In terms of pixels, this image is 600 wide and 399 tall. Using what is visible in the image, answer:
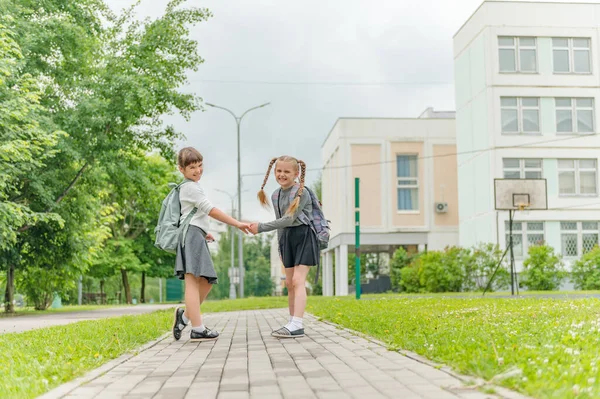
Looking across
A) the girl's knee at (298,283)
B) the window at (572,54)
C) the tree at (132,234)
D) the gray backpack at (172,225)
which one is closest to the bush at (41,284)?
the tree at (132,234)

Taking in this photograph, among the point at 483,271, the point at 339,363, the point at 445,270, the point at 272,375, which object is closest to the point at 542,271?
the point at 483,271

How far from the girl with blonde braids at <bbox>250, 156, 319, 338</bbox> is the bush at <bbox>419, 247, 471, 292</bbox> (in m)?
25.9

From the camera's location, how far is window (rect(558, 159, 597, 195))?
39.9 m

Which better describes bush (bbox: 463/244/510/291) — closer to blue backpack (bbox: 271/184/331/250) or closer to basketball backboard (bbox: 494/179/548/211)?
basketball backboard (bbox: 494/179/548/211)

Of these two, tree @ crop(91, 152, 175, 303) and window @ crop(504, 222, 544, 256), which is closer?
window @ crop(504, 222, 544, 256)

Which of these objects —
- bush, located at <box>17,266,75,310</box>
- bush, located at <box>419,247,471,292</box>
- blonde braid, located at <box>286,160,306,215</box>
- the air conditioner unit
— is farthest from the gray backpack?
the air conditioner unit

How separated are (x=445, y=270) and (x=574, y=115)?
11721 mm

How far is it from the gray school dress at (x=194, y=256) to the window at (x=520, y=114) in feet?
109

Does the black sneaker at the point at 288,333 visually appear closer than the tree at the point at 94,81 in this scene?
Yes

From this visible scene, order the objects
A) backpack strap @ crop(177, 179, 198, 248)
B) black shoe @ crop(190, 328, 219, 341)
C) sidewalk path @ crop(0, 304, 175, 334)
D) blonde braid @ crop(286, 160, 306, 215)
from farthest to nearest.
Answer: sidewalk path @ crop(0, 304, 175, 334) → black shoe @ crop(190, 328, 219, 341) → backpack strap @ crop(177, 179, 198, 248) → blonde braid @ crop(286, 160, 306, 215)

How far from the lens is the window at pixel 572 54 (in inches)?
1600

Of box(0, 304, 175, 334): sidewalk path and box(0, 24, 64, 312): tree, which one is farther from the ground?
box(0, 24, 64, 312): tree

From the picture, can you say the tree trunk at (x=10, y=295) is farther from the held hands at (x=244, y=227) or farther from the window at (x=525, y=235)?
the window at (x=525, y=235)

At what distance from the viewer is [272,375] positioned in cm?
586
